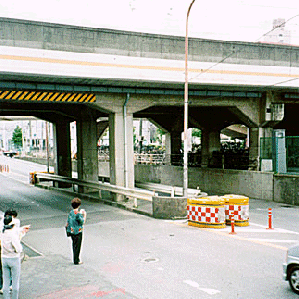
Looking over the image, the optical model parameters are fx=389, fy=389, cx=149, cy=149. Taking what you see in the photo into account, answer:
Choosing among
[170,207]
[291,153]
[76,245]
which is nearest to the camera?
[76,245]

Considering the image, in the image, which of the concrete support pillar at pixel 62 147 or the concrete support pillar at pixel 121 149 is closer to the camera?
the concrete support pillar at pixel 121 149

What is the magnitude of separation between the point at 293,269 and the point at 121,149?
1456 centimetres

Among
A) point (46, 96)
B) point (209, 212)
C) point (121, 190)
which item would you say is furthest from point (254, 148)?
point (46, 96)

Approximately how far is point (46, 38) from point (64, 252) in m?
10.0

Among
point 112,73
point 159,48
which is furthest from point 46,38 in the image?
point 159,48

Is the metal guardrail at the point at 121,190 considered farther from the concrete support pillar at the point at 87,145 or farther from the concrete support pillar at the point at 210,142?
the concrete support pillar at the point at 210,142

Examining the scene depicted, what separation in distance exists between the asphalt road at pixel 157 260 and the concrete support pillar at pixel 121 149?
16.0 feet

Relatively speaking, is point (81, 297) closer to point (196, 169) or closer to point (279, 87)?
point (279, 87)

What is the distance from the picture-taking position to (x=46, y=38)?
16969 millimetres

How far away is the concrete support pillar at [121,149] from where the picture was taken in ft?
68.7

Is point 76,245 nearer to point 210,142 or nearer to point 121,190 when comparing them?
point 121,190

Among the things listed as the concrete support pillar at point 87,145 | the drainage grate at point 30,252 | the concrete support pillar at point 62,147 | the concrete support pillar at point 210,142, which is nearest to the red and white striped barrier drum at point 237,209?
the drainage grate at point 30,252

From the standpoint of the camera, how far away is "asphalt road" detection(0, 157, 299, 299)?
25.3 ft

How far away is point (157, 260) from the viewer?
9875 mm
